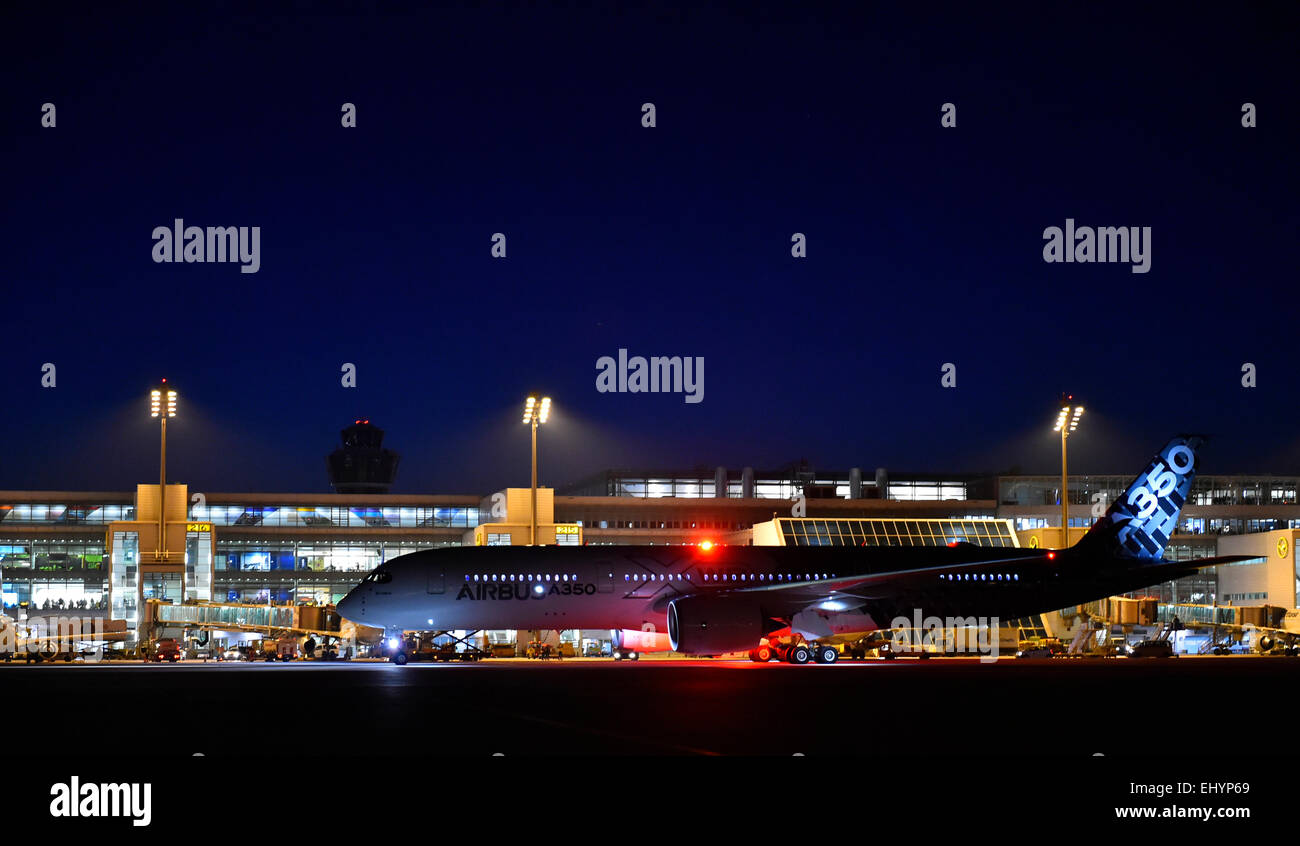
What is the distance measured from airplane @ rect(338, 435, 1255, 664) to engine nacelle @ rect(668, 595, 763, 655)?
1.7 inches

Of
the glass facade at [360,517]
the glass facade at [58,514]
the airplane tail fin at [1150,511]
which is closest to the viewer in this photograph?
the airplane tail fin at [1150,511]

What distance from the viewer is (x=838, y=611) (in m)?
47.5

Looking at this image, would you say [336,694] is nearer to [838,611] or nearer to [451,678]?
[451,678]

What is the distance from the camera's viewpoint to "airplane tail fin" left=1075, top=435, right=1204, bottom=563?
51.3m

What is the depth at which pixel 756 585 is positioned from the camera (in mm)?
47500

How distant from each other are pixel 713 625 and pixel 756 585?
492 cm

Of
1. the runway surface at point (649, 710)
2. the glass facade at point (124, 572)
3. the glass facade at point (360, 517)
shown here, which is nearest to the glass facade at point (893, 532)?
the runway surface at point (649, 710)

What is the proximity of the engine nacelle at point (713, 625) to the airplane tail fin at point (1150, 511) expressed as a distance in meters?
16.3

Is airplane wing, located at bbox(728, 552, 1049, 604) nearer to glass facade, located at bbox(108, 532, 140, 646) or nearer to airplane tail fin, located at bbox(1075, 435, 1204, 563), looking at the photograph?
airplane tail fin, located at bbox(1075, 435, 1204, 563)

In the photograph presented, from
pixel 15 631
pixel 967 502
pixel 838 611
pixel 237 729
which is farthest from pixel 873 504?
pixel 237 729

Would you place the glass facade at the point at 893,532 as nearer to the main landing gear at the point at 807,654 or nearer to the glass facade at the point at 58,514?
the main landing gear at the point at 807,654

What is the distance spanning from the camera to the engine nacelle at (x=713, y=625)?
4278 cm

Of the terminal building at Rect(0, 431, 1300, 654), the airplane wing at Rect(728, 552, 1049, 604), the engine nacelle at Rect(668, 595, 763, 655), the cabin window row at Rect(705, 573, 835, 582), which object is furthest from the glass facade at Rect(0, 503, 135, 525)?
the engine nacelle at Rect(668, 595, 763, 655)
